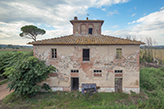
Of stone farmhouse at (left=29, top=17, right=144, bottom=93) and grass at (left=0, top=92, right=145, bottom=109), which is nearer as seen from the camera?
grass at (left=0, top=92, right=145, bottom=109)

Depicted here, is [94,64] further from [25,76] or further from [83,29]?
[25,76]

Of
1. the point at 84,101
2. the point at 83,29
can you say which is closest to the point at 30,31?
the point at 83,29

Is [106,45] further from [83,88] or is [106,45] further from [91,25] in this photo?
[83,88]

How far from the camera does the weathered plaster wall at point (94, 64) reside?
30.7ft

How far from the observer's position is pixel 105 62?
9.47m

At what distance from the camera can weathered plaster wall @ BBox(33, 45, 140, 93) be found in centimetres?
934

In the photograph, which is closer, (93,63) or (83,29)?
(93,63)

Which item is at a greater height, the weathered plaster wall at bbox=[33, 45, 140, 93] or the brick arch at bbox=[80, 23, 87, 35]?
the brick arch at bbox=[80, 23, 87, 35]

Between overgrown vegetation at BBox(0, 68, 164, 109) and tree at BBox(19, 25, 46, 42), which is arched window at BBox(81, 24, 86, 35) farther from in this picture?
tree at BBox(19, 25, 46, 42)

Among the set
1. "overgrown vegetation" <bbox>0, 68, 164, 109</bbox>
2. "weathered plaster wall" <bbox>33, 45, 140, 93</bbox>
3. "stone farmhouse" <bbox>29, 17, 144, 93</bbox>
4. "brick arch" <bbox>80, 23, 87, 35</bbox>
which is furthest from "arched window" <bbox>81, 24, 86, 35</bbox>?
"overgrown vegetation" <bbox>0, 68, 164, 109</bbox>

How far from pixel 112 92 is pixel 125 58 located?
4167 millimetres

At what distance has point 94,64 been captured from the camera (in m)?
9.51

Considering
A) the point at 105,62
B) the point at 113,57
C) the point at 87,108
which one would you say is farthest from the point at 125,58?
the point at 87,108

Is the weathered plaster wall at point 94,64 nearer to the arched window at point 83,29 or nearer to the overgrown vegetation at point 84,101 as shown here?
the overgrown vegetation at point 84,101
